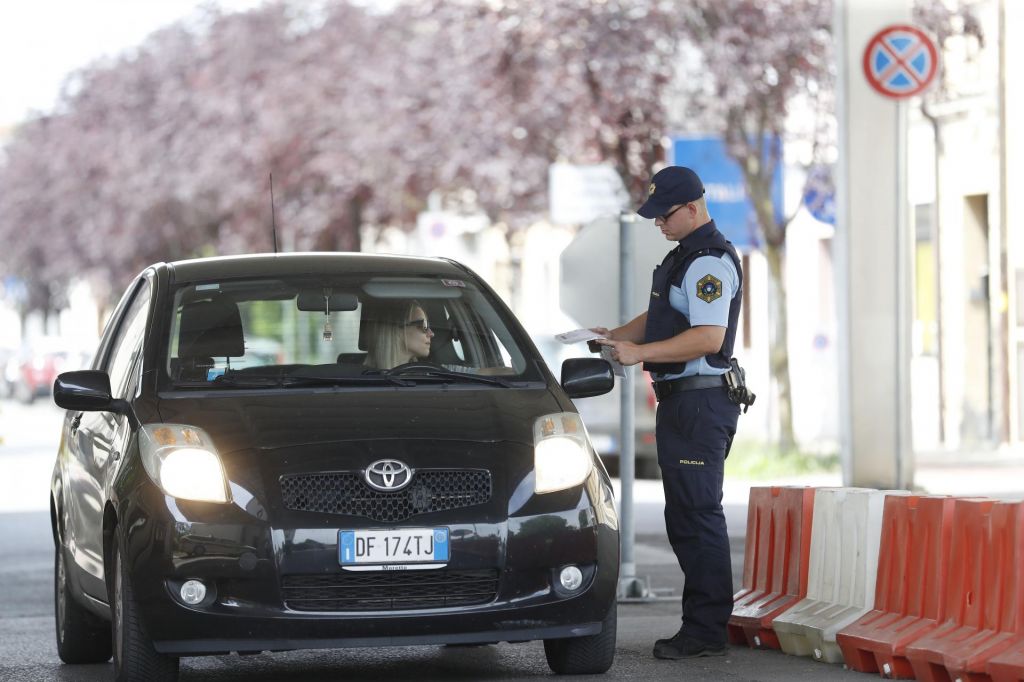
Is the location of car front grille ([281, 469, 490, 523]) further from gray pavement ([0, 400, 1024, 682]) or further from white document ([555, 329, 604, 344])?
white document ([555, 329, 604, 344])

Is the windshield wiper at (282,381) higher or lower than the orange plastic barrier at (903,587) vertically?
higher

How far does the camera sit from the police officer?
29.6 feet

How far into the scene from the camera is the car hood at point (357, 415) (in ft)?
26.2

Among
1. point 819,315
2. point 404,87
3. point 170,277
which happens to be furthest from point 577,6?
point 170,277

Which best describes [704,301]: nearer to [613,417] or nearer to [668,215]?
[668,215]

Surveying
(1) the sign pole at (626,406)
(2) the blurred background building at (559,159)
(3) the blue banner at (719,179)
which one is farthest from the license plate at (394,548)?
(3) the blue banner at (719,179)

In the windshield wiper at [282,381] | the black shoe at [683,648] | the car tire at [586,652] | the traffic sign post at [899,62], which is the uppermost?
the traffic sign post at [899,62]

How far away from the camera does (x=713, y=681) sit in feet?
27.8

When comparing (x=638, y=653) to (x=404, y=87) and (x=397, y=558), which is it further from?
(x=404, y=87)

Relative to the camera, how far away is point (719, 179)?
22891 millimetres

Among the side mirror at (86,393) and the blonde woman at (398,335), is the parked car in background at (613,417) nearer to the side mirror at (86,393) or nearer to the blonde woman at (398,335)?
the blonde woman at (398,335)

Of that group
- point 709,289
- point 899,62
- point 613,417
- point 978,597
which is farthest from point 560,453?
point 613,417

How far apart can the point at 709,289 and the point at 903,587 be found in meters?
1.35

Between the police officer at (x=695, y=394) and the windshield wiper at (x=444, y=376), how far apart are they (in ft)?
1.83
